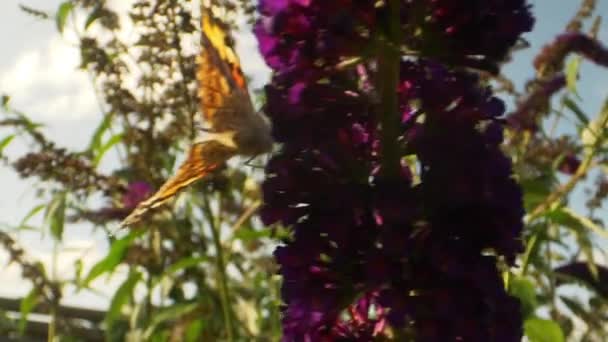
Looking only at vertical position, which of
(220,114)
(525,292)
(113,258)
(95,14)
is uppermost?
(95,14)

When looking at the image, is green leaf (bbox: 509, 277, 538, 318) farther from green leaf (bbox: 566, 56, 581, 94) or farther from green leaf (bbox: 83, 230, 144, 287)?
green leaf (bbox: 83, 230, 144, 287)

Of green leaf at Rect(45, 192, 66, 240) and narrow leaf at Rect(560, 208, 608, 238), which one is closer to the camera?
narrow leaf at Rect(560, 208, 608, 238)

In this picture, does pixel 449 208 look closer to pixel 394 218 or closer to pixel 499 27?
pixel 394 218

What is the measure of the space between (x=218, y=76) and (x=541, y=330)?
Result: 84cm

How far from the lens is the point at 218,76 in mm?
1964

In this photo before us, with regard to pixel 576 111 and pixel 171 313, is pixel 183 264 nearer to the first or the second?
pixel 171 313

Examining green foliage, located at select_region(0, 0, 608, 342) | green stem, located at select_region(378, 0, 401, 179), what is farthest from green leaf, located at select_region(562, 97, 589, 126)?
green stem, located at select_region(378, 0, 401, 179)

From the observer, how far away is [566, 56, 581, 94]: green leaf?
2426mm

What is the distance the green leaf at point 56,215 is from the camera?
8.69 feet

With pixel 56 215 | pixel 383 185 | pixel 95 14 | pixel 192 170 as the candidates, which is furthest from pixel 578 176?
pixel 56 215

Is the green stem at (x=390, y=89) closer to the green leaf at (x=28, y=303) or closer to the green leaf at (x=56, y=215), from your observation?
the green leaf at (x=56, y=215)

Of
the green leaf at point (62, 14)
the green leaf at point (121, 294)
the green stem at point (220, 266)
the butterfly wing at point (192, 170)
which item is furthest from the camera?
the green leaf at point (62, 14)

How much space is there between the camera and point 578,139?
8.02ft

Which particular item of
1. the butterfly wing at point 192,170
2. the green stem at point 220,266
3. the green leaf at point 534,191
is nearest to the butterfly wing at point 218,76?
the butterfly wing at point 192,170
